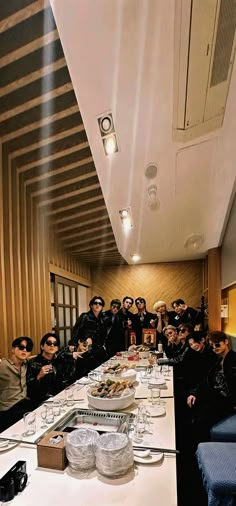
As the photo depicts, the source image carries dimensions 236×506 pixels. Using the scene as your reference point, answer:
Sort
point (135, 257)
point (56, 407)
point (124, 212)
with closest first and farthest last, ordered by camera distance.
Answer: point (56, 407) → point (124, 212) → point (135, 257)

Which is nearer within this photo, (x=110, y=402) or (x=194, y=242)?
(x=110, y=402)

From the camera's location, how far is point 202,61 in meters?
2.19

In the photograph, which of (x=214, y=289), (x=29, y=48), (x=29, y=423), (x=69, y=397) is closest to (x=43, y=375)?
(x=69, y=397)

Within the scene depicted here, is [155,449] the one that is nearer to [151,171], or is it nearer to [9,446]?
[9,446]

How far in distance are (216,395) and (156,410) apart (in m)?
0.88

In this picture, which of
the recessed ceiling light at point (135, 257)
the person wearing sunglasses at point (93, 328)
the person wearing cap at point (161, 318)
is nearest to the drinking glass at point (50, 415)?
the person wearing sunglasses at point (93, 328)

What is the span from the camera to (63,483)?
109cm

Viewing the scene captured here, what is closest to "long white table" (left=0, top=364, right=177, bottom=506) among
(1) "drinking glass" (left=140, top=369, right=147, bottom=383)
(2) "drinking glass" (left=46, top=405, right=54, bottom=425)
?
(2) "drinking glass" (left=46, top=405, right=54, bottom=425)

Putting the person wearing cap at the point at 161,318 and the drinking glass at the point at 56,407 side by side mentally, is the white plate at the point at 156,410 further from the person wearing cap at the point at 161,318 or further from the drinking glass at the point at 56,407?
the person wearing cap at the point at 161,318

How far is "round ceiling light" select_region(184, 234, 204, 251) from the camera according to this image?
4902mm

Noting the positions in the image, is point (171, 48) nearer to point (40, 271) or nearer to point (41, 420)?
point (41, 420)

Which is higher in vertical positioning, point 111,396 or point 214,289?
point 214,289

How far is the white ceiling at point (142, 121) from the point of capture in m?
1.98

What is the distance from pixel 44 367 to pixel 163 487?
1.44 metres
